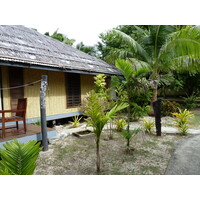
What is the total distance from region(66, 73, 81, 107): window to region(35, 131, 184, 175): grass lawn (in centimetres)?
262

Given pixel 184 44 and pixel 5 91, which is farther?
pixel 184 44

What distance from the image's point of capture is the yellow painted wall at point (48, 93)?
6.19 m

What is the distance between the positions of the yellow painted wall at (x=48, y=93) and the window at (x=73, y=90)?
22 cm

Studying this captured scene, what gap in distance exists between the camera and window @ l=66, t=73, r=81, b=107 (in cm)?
784

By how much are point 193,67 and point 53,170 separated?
9.01 meters

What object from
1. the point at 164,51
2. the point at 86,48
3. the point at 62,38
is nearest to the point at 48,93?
the point at 164,51

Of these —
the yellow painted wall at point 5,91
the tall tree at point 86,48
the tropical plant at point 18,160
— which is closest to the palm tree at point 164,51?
the yellow painted wall at point 5,91

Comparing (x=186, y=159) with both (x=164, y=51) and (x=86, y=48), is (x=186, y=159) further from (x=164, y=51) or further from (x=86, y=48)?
(x=86, y=48)

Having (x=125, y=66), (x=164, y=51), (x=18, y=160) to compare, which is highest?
(x=164, y=51)

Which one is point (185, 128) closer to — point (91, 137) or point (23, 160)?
point (91, 137)

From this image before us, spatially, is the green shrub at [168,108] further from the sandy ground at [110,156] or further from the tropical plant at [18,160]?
the tropical plant at [18,160]

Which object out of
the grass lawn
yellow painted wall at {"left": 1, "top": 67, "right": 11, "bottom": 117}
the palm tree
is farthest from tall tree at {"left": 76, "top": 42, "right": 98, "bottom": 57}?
the grass lawn

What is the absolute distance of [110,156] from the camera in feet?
13.6

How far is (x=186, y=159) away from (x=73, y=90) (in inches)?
222
